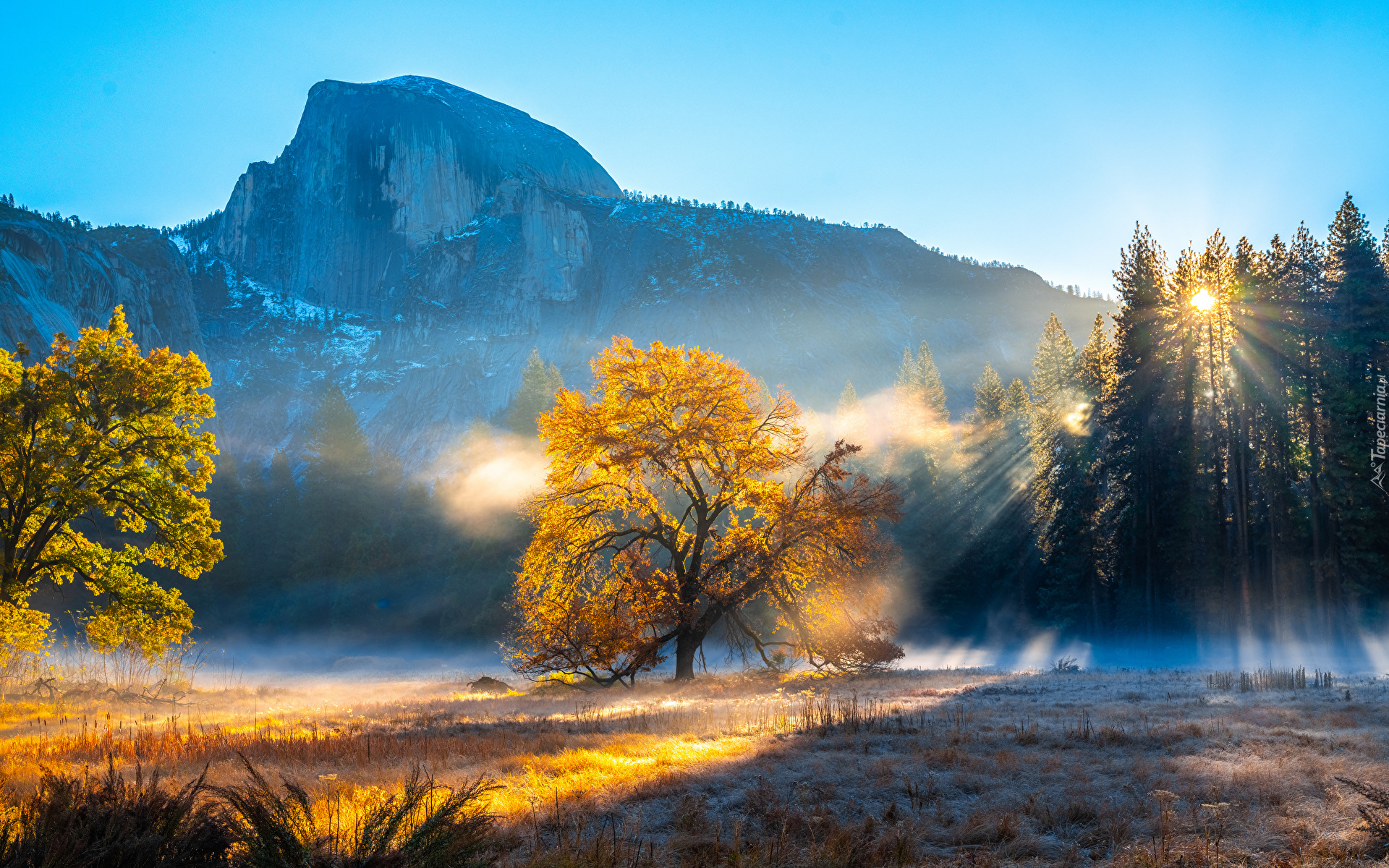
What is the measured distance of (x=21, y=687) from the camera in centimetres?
1883

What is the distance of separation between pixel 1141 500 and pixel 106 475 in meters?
42.3

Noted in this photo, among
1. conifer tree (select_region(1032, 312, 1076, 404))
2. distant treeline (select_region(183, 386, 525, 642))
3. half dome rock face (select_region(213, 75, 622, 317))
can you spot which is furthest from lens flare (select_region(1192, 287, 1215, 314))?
half dome rock face (select_region(213, 75, 622, 317))

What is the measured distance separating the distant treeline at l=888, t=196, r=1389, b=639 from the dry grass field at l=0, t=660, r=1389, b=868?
788 inches

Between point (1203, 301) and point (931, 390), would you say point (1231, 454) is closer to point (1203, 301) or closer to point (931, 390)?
point (1203, 301)

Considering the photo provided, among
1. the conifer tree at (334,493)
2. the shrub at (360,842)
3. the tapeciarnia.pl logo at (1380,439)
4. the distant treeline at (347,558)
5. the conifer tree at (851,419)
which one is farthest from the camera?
the conifer tree at (851,419)

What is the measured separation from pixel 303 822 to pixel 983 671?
72.0 ft

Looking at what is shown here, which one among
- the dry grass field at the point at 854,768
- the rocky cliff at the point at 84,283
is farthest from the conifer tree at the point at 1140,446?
the rocky cliff at the point at 84,283

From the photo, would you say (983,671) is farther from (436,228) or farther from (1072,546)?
(436,228)

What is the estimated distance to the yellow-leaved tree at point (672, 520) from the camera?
19.5 metres

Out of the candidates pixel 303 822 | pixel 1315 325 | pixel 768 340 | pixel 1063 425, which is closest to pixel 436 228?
pixel 768 340

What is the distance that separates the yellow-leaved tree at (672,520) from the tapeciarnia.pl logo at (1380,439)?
24337 mm

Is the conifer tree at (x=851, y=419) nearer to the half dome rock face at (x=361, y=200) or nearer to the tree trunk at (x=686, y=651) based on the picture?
the tree trunk at (x=686, y=651)

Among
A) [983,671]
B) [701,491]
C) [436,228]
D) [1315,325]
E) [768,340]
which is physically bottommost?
[983,671]

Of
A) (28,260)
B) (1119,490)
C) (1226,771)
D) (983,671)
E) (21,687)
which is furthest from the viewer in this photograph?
(28,260)
